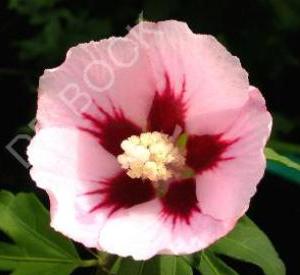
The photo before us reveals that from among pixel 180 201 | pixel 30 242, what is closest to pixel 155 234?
pixel 180 201

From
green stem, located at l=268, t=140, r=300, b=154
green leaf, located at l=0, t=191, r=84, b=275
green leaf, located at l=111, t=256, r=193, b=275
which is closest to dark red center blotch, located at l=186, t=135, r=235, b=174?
green leaf, located at l=111, t=256, r=193, b=275

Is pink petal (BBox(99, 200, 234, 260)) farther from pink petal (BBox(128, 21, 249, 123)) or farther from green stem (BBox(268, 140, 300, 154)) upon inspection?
green stem (BBox(268, 140, 300, 154))

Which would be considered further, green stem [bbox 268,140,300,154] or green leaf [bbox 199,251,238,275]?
green stem [bbox 268,140,300,154]

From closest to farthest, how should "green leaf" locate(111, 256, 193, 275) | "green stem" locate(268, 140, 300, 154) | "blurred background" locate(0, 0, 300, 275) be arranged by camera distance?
"green leaf" locate(111, 256, 193, 275) → "green stem" locate(268, 140, 300, 154) → "blurred background" locate(0, 0, 300, 275)

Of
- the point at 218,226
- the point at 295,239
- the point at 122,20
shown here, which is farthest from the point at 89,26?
the point at 218,226

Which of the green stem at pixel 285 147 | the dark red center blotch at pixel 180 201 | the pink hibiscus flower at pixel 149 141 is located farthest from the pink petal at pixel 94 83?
the green stem at pixel 285 147

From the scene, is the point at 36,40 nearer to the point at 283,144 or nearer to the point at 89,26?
the point at 89,26

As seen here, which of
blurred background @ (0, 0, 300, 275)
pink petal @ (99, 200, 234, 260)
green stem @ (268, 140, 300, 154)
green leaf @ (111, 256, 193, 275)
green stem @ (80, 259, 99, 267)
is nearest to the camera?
pink petal @ (99, 200, 234, 260)
